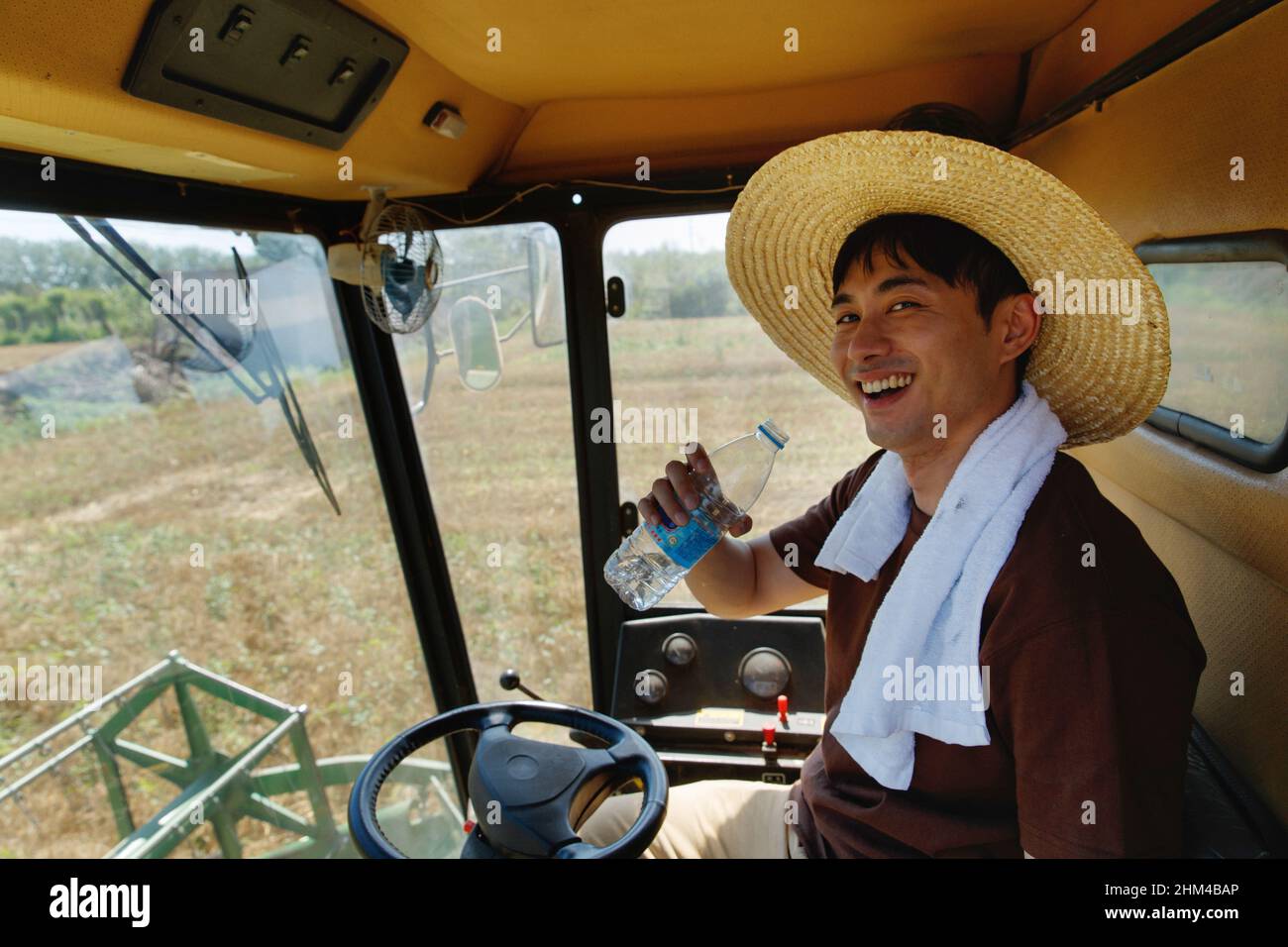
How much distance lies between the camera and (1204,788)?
1450 millimetres

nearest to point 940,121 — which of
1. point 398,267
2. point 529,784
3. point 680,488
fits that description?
point 680,488

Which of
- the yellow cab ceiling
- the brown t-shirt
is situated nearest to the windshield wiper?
the yellow cab ceiling

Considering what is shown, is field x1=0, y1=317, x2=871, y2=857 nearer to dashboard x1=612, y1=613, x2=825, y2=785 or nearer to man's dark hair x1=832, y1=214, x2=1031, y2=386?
dashboard x1=612, y1=613, x2=825, y2=785

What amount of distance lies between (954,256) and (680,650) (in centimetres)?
192

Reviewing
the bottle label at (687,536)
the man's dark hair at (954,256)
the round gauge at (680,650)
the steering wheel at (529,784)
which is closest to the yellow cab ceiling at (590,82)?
the man's dark hair at (954,256)

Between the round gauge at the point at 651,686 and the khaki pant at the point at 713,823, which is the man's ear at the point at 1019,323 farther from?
the round gauge at the point at 651,686

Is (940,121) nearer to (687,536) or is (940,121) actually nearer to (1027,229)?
(1027,229)

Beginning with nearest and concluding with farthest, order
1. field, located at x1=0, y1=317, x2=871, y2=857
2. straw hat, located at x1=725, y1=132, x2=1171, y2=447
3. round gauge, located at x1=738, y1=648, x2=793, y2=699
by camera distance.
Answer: straw hat, located at x1=725, y1=132, x2=1171, y2=447 < field, located at x1=0, y1=317, x2=871, y2=857 < round gauge, located at x1=738, y1=648, x2=793, y2=699

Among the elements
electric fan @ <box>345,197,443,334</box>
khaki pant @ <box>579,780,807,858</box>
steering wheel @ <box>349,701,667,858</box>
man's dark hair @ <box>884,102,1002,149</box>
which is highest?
man's dark hair @ <box>884,102,1002,149</box>

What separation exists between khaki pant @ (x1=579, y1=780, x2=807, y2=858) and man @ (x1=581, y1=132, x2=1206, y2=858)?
0.07 m

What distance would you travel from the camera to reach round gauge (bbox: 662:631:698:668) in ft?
10.5

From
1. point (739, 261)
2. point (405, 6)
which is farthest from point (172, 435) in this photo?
point (739, 261)

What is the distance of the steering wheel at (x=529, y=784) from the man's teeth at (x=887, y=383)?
853 millimetres
